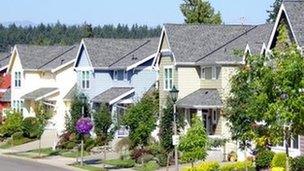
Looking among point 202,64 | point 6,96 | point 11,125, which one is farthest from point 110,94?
point 6,96

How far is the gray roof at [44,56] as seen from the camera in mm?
85875

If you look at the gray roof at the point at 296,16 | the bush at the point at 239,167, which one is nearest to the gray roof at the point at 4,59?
the bush at the point at 239,167

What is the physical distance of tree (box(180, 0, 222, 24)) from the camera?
83.5 meters

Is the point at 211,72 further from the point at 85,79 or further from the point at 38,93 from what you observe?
the point at 38,93

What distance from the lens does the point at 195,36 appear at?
6253cm

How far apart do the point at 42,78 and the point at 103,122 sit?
23.0 meters

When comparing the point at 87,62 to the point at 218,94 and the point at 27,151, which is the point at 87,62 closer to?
the point at 27,151

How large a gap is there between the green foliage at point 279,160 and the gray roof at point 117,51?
30389 mm

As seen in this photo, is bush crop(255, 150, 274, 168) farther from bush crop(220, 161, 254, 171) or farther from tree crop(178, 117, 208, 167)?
tree crop(178, 117, 208, 167)

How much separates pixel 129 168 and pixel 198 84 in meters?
10.9

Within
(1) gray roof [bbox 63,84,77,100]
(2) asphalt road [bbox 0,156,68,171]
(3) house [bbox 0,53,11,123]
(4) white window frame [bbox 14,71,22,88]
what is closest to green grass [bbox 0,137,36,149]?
(1) gray roof [bbox 63,84,77,100]

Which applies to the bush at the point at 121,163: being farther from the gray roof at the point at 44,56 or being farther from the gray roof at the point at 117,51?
the gray roof at the point at 44,56

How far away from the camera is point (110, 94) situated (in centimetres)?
7069

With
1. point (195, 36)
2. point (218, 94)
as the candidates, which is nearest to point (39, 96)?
point (195, 36)
